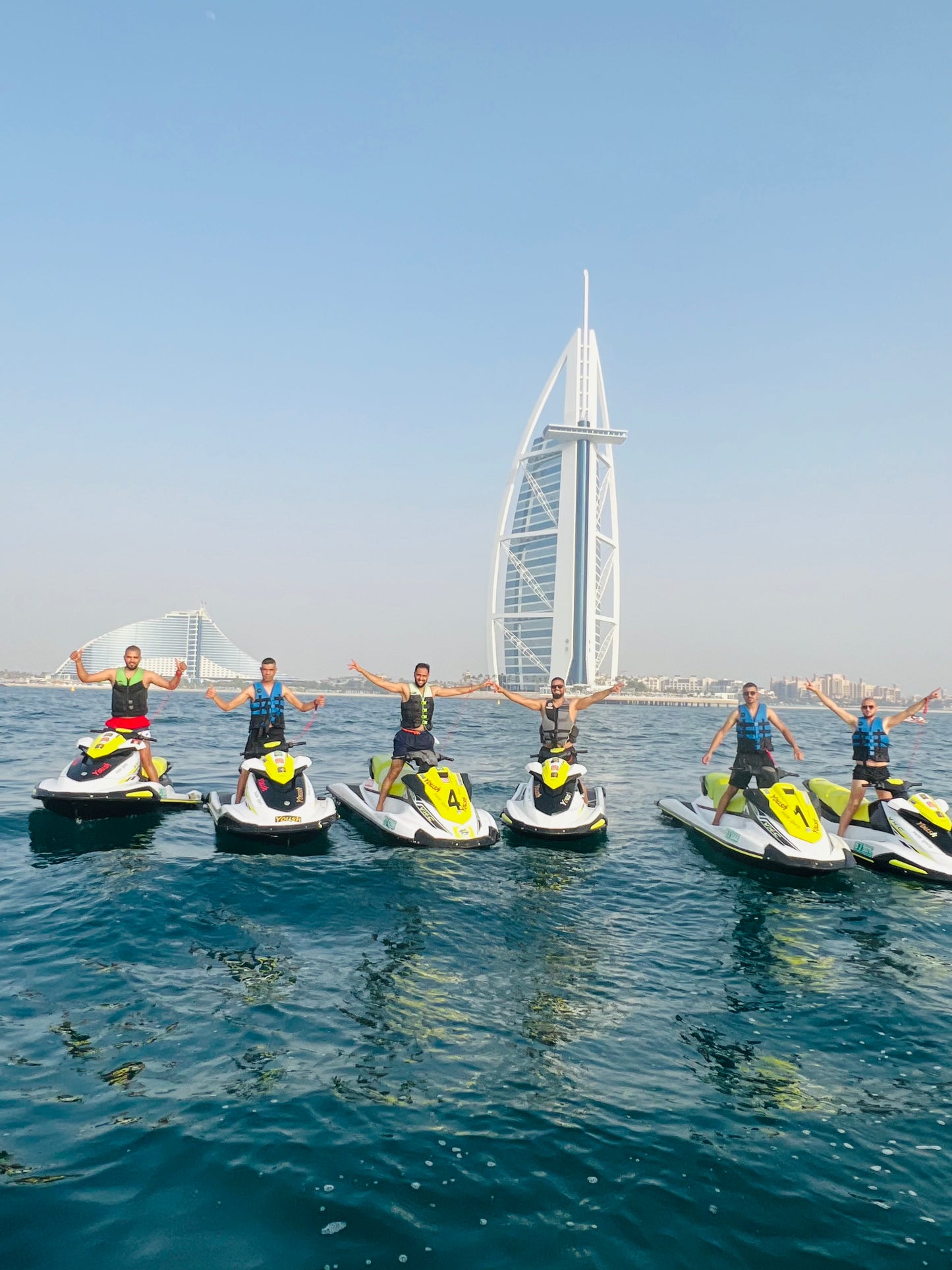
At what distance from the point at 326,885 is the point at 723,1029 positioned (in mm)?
4815

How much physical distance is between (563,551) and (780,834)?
115 meters

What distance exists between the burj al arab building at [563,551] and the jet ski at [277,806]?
11085cm

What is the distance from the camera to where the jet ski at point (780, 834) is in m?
9.63

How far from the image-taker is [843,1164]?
13.2 ft

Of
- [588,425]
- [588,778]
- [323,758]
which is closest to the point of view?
[588,778]

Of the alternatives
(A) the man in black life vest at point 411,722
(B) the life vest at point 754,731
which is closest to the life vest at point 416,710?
(A) the man in black life vest at point 411,722

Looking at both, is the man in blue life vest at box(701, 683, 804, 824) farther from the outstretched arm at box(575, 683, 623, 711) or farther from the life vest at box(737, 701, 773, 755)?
the outstretched arm at box(575, 683, 623, 711)

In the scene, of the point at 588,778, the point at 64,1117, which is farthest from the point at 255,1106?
the point at 588,778

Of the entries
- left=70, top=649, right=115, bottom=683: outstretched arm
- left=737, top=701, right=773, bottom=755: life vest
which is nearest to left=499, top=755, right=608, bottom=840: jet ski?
left=737, top=701, right=773, bottom=755: life vest

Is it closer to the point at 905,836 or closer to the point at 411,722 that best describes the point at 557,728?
the point at 411,722

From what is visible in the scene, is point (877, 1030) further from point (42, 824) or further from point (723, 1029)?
point (42, 824)

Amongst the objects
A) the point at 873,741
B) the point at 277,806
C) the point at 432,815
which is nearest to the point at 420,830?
the point at 432,815

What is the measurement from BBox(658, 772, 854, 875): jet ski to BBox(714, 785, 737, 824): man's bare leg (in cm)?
7

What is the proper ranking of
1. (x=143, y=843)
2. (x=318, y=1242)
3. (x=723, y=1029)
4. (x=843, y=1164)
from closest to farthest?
(x=318, y=1242)
(x=843, y=1164)
(x=723, y=1029)
(x=143, y=843)
